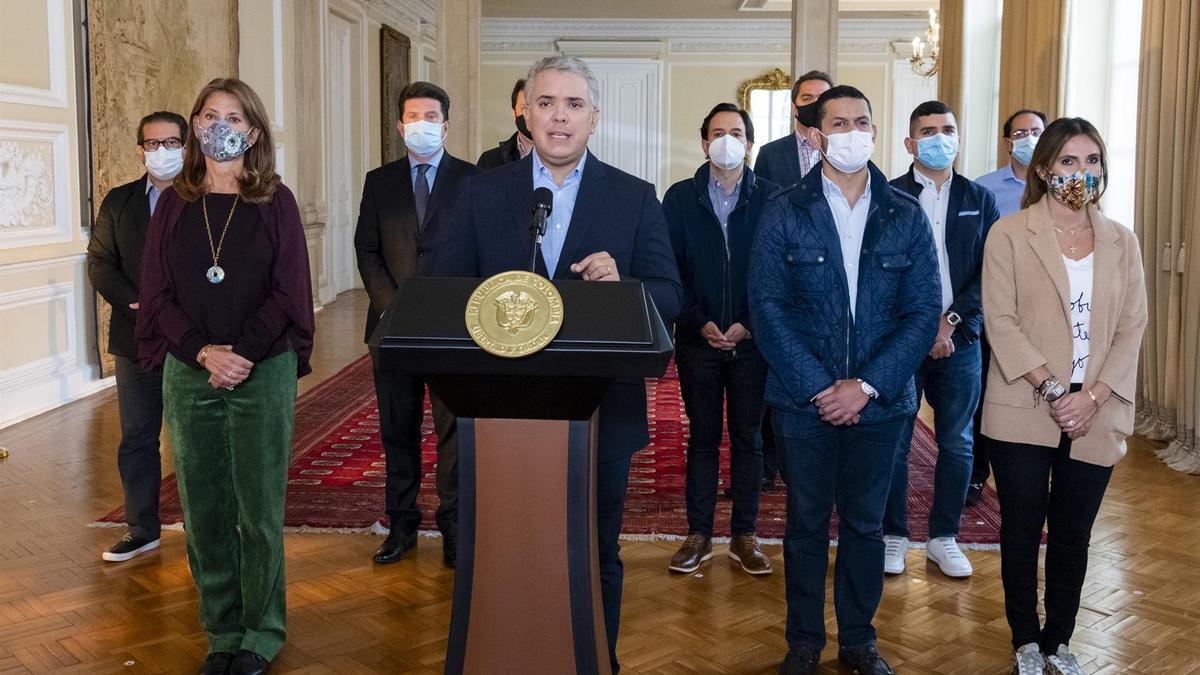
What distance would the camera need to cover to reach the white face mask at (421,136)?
13.2 feet

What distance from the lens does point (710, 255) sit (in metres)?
3.96

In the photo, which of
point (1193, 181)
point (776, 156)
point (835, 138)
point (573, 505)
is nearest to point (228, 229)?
point (573, 505)

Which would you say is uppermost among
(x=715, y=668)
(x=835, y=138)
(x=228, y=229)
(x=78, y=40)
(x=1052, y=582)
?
(x=78, y=40)

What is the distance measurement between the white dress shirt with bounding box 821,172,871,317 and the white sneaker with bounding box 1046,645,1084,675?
3.59 feet

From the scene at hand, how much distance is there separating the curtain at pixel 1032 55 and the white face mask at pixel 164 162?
18.7 ft

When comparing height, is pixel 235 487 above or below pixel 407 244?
below

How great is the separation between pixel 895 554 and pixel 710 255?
1.25m

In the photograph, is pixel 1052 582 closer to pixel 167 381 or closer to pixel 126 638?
pixel 167 381

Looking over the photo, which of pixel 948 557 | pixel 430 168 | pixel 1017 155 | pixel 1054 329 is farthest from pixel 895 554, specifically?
pixel 430 168

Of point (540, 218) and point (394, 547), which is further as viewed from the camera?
point (394, 547)

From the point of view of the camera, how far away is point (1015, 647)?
3131mm

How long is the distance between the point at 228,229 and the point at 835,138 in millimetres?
1611

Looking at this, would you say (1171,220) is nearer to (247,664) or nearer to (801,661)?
(801,661)

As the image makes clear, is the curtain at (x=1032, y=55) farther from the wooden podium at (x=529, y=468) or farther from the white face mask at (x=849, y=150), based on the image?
the wooden podium at (x=529, y=468)
